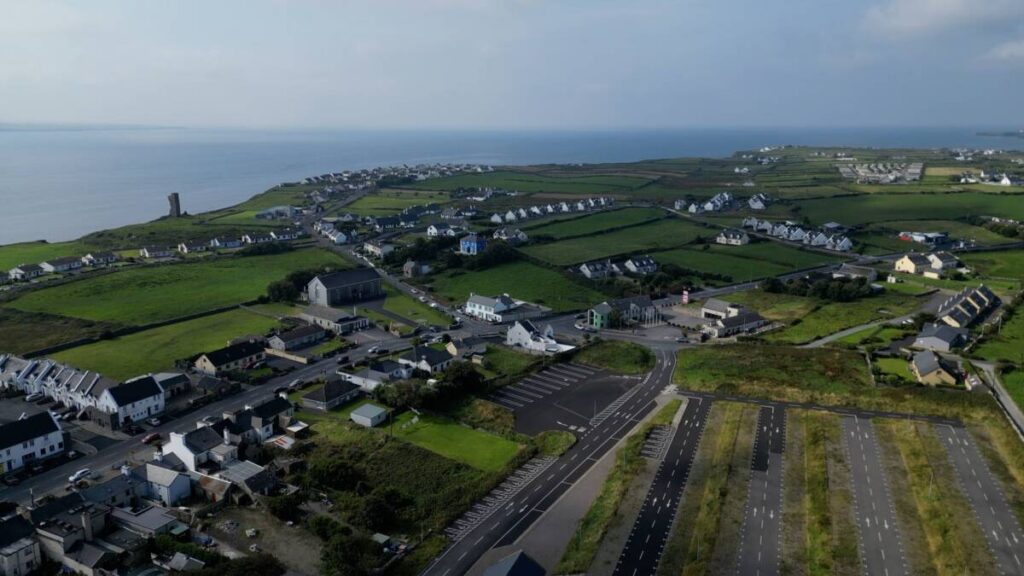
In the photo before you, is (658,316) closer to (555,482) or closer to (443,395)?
(443,395)

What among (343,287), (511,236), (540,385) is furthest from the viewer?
(511,236)

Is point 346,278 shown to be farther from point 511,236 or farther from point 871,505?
point 871,505

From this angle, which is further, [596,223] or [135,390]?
[596,223]

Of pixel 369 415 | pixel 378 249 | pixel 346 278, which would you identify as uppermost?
pixel 346 278

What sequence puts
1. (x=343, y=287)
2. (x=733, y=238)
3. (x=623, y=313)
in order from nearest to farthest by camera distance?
(x=623, y=313), (x=343, y=287), (x=733, y=238)

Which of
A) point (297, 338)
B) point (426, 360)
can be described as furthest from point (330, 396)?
point (297, 338)

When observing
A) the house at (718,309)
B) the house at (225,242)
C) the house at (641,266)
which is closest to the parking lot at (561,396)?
the house at (718,309)

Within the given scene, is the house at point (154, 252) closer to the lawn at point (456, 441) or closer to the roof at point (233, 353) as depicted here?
the roof at point (233, 353)
